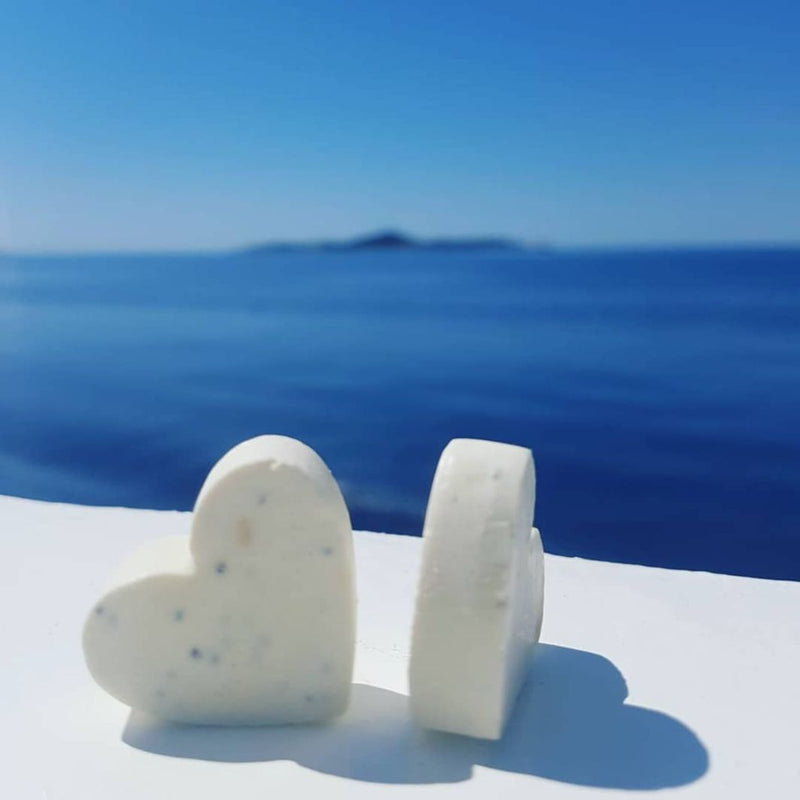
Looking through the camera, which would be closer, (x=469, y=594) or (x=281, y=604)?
(x=469, y=594)

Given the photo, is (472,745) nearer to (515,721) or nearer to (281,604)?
(515,721)

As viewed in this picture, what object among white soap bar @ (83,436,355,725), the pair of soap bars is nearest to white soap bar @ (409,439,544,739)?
the pair of soap bars

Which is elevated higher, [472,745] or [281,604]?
[281,604]

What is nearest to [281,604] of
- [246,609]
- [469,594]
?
[246,609]

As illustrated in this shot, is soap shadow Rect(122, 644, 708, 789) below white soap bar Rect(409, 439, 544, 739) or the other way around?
below

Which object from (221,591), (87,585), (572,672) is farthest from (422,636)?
(87,585)

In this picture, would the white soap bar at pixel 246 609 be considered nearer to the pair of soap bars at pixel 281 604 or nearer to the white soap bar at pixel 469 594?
the pair of soap bars at pixel 281 604

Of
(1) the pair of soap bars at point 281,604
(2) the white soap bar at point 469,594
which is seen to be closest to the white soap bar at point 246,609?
(1) the pair of soap bars at point 281,604

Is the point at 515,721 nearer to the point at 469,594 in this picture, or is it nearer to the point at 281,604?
the point at 469,594

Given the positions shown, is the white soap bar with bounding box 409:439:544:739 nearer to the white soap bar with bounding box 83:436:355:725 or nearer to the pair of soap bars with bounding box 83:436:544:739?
the pair of soap bars with bounding box 83:436:544:739
